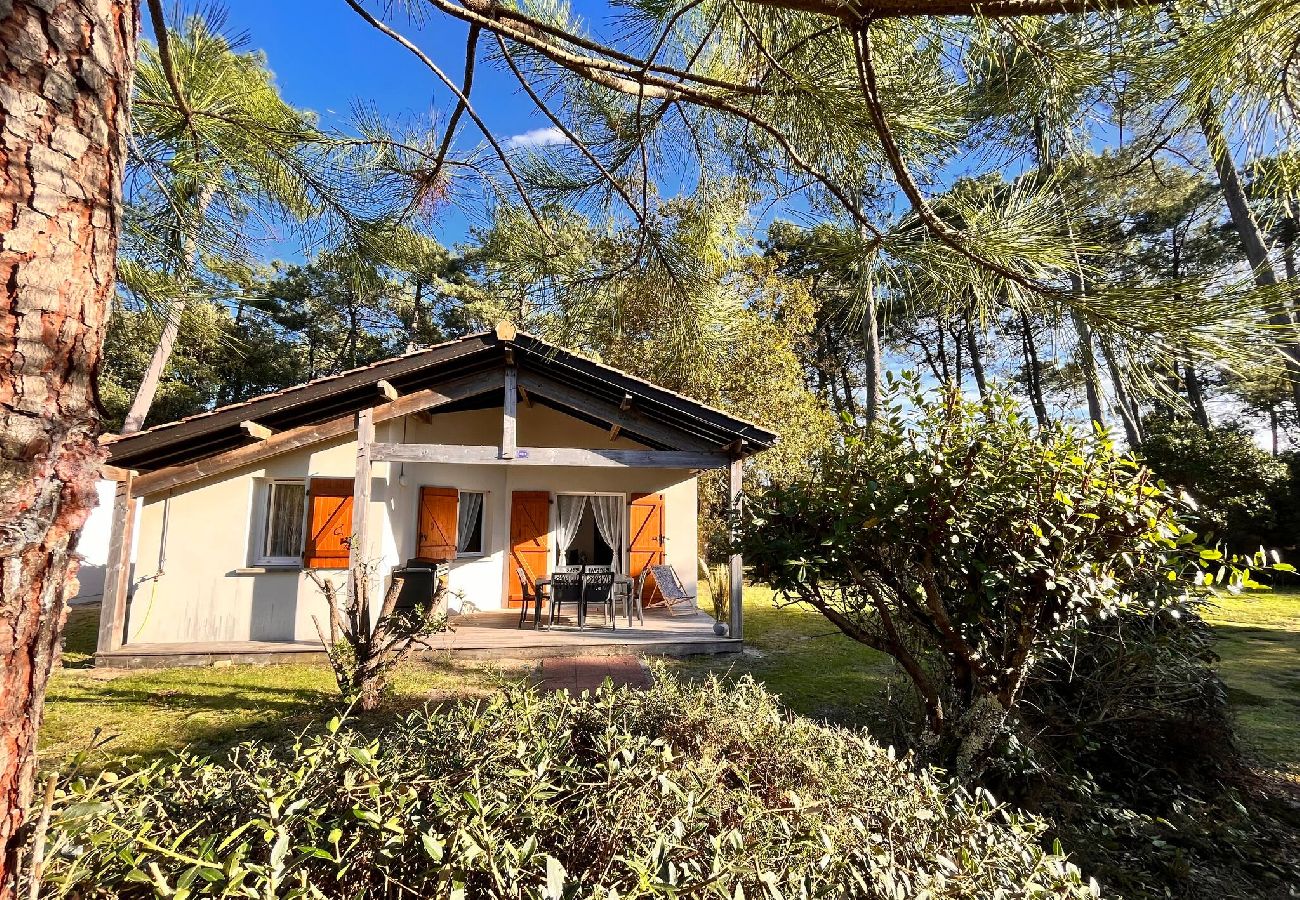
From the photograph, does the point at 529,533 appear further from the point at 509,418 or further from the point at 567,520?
the point at 509,418

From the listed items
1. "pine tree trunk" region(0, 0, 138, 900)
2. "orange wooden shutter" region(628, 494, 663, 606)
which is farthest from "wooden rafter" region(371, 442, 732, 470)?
"pine tree trunk" region(0, 0, 138, 900)

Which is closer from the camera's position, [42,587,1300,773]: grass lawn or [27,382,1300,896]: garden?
[27,382,1300,896]: garden

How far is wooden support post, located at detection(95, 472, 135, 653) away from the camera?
243 inches

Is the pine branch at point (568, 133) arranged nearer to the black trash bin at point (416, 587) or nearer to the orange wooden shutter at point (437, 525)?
the black trash bin at point (416, 587)

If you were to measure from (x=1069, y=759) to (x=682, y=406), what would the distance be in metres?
4.73

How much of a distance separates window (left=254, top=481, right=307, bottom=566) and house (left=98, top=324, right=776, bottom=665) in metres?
0.02

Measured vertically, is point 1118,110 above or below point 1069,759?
above

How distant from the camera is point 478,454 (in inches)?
273

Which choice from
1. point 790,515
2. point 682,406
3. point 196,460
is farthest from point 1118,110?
point 196,460

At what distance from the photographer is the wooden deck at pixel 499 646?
622cm

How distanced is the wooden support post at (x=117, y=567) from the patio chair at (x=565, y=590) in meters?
4.61

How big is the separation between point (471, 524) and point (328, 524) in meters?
2.38

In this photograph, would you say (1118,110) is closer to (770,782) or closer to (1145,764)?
(770,782)

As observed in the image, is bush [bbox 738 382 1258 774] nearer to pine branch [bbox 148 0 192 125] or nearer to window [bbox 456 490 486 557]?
pine branch [bbox 148 0 192 125]
